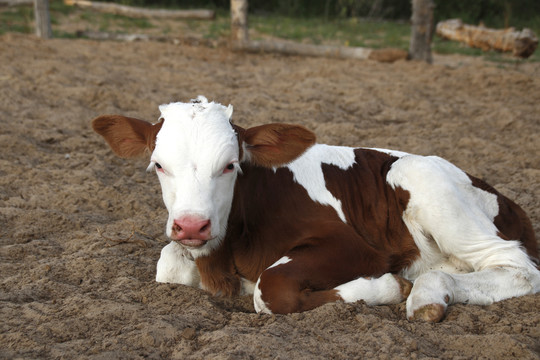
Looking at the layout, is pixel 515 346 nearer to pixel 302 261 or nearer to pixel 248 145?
pixel 302 261

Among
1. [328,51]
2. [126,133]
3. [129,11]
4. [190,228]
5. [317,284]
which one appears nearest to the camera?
[190,228]

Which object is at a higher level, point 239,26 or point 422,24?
point 422,24

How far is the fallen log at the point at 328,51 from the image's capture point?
10406mm

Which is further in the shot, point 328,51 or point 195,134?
point 328,51

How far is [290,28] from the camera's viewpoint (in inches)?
622

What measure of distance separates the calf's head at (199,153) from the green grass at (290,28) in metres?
8.99

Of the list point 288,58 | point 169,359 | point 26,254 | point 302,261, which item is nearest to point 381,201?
point 302,261

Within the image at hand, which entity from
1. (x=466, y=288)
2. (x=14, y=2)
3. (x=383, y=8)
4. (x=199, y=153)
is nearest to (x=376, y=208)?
(x=466, y=288)

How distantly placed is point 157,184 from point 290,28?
11.2m

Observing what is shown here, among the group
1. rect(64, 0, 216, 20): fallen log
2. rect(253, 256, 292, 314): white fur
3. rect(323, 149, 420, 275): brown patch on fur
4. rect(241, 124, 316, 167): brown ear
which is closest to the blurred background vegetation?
rect(64, 0, 216, 20): fallen log

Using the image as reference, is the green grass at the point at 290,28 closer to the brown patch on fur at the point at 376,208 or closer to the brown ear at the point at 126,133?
the brown patch on fur at the point at 376,208

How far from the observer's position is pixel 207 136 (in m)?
3.23

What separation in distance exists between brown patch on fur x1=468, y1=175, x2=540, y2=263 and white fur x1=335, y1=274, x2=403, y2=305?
0.92 meters

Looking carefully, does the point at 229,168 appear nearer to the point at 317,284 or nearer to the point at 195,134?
the point at 195,134
